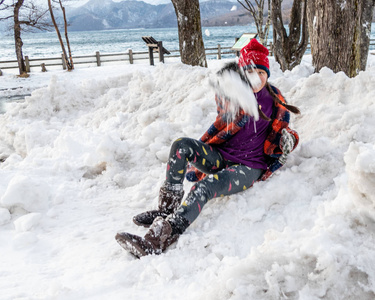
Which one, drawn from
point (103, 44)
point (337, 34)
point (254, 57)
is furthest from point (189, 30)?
point (103, 44)

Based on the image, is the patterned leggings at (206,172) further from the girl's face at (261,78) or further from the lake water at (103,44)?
the lake water at (103,44)

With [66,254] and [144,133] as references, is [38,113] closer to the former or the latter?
[144,133]

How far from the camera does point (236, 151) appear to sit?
8.80ft

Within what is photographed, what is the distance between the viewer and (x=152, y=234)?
2150 millimetres

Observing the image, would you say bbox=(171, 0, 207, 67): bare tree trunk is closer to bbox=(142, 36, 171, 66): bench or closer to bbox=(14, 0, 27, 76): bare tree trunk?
bbox=(142, 36, 171, 66): bench

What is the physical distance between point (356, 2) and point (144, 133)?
119 inches

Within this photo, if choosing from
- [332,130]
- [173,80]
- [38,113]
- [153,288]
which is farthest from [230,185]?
[38,113]

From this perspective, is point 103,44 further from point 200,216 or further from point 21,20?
point 200,216

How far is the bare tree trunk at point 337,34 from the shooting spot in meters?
4.12

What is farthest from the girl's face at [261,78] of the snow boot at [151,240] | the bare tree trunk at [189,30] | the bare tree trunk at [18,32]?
the bare tree trunk at [18,32]

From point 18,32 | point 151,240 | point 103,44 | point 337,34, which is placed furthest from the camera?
point 103,44

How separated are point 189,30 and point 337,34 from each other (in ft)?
11.7

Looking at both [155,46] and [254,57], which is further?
[155,46]

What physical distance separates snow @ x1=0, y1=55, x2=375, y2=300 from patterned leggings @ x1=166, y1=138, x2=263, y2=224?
0.14 meters
